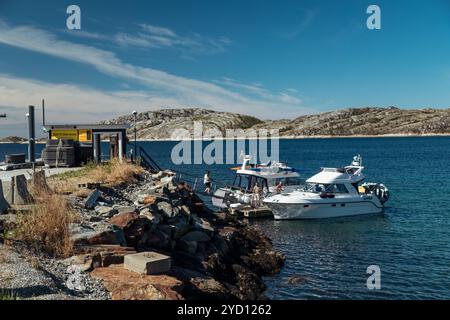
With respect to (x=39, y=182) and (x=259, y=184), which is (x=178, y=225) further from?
(x=259, y=184)

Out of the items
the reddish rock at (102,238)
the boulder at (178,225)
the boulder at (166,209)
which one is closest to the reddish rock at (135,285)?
the reddish rock at (102,238)

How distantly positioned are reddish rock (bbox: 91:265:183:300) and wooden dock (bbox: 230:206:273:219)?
2029cm

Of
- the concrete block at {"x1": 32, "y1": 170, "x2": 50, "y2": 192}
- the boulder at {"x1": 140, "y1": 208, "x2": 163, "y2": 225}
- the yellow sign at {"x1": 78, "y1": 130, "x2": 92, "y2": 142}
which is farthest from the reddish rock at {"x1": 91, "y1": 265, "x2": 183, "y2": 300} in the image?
the yellow sign at {"x1": 78, "y1": 130, "x2": 92, "y2": 142}

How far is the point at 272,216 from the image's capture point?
29.1m

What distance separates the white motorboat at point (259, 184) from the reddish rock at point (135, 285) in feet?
72.6

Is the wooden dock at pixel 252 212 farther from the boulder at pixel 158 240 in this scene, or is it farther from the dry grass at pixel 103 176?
the boulder at pixel 158 240

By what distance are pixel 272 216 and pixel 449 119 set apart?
198 metres

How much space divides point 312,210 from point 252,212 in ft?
13.0

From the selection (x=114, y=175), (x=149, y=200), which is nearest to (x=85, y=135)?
(x=114, y=175)

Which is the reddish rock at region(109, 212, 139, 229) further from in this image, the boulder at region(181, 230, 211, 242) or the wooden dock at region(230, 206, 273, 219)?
the wooden dock at region(230, 206, 273, 219)

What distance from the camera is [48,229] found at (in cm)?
948

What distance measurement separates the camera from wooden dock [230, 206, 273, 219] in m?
28.8

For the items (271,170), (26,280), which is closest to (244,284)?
(26,280)
